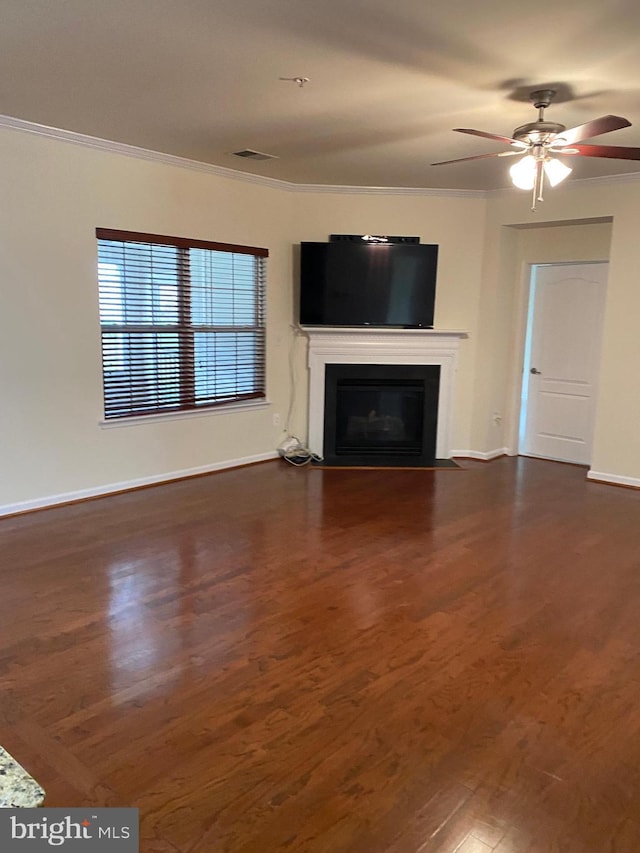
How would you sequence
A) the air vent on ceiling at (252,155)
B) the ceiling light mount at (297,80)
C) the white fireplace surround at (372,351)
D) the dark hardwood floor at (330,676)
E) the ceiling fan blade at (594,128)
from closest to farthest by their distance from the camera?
the dark hardwood floor at (330,676), the ceiling fan blade at (594,128), the ceiling light mount at (297,80), the air vent on ceiling at (252,155), the white fireplace surround at (372,351)

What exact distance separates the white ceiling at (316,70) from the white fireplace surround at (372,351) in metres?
1.76

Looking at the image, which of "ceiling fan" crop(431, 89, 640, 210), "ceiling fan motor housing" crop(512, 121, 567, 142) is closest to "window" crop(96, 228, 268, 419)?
"ceiling fan" crop(431, 89, 640, 210)

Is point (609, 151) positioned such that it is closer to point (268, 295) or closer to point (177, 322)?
point (268, 295)

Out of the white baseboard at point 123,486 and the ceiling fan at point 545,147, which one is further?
the white baseboard at point 123,486

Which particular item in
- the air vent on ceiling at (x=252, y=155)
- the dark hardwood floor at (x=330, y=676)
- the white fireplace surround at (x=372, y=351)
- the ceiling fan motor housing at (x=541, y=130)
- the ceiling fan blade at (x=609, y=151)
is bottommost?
the dark hardwood floor at (x=330, y=676)

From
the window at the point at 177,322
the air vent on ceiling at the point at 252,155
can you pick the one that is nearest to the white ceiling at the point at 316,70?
the air vent on ceiling at the point at 252,155

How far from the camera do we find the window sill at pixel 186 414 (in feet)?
15.9

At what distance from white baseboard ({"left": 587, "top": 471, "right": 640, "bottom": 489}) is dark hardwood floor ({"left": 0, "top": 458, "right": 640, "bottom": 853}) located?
100cm

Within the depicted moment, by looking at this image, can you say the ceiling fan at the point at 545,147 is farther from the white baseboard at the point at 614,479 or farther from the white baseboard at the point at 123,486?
the white baseboard at the point at 123,486

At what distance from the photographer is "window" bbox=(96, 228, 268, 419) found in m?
4.74

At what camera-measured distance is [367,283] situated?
18.9 feet

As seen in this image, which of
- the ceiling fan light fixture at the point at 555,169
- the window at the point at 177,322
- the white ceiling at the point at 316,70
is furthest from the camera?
the window at the point at 177,322

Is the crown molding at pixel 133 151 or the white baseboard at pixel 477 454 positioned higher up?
the crown molding at pixel 133 151

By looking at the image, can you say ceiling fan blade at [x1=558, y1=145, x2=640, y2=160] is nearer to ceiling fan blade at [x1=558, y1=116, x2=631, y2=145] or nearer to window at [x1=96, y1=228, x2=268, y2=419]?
ceiling fan blade at [x1=558, y1=116, x2=631, y2=145]
